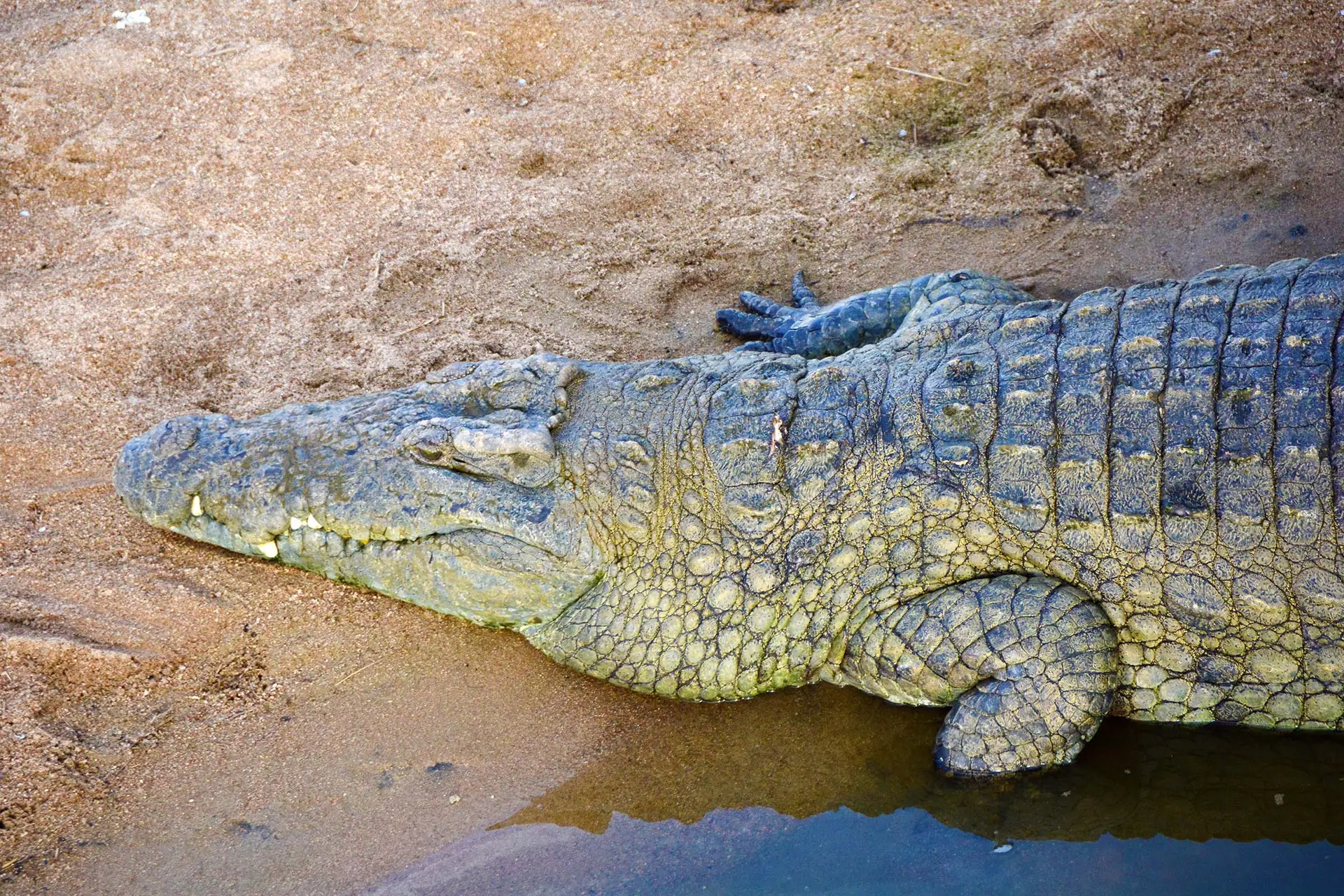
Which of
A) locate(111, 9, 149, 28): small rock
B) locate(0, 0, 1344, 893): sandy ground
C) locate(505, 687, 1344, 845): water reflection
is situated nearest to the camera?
locate(505, 687, 1344, 845): water reflection

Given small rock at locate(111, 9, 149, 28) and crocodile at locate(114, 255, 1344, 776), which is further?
small rock at locate(111, 9, 149, 28)

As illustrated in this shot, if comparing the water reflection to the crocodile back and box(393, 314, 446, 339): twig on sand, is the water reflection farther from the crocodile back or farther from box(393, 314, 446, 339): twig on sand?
box(393, 314, 446, 339): twig on sand

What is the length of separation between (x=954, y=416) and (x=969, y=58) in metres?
3.31

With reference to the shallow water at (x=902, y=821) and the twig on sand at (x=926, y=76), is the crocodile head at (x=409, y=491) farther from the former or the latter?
the twig on sand at (x=926, y=76)

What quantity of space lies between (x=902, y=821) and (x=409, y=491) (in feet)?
6.00

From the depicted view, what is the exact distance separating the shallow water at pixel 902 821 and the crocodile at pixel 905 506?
13 centimetres

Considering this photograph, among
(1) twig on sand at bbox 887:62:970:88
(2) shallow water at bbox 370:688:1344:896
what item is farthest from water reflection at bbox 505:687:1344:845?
(1) twig on sand at bbox 887:62:970:88

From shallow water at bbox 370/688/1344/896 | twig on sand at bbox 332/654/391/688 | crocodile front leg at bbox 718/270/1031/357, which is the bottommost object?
shallow water at bbox 370/688/1344/896

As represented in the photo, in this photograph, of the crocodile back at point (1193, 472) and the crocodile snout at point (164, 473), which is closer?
the crocodile back at point (1193, 472)

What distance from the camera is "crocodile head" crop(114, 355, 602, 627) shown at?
353cm

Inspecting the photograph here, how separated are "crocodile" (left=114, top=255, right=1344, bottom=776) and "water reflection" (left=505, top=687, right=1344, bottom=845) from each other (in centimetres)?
10

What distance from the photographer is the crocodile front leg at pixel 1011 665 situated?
3.17 meters

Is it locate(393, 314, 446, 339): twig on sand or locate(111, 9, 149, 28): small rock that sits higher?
locate(111, 9, 149, 28): small rock

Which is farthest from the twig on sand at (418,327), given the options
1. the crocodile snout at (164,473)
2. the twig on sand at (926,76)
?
the twig on sand at (926,76)
